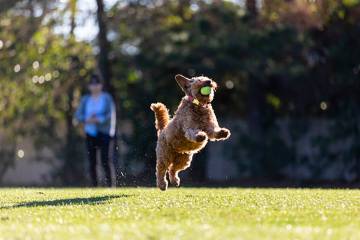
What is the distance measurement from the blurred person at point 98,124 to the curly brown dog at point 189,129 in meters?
3.49

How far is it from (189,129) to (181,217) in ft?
7.24

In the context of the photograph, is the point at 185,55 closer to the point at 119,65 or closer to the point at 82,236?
the point at 119,65

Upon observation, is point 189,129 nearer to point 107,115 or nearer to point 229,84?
point 107,115

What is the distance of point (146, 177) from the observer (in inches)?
571

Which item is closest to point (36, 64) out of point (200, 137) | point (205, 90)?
point (205, 90)

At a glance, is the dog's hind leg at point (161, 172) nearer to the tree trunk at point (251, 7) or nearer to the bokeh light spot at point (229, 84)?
the tree trunk at point (251, 7)

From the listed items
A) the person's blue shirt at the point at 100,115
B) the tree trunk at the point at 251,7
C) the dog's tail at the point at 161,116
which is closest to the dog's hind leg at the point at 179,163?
the dog's tail at the point at 161,116

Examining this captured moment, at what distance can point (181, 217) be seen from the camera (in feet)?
22.9

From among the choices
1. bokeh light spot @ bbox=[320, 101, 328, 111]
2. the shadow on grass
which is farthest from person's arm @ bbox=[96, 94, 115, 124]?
bokeh light spot @ bbox=[320, 101, 328, 111]

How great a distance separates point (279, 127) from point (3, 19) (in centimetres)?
Answer: 684

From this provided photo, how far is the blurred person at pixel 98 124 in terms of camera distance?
43.3ft

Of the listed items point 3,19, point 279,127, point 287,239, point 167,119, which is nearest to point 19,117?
point 3,19

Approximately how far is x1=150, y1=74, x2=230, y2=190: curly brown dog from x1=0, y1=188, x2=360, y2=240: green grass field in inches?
21.8

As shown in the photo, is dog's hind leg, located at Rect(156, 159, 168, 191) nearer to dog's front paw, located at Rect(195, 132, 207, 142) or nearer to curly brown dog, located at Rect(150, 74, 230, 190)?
curly brown dog, located at Rect(150, 74, 230, 190)
